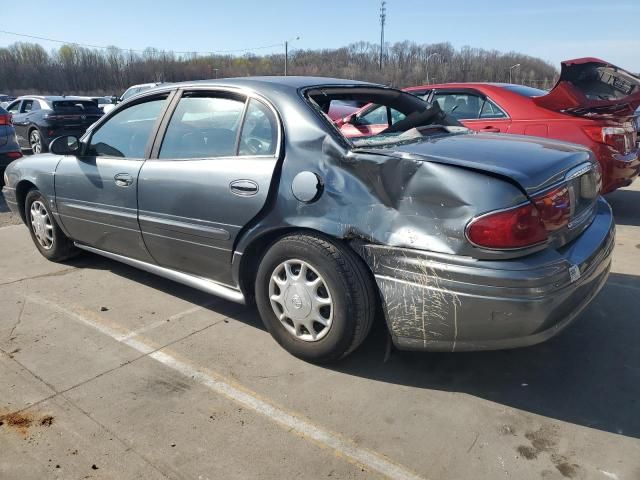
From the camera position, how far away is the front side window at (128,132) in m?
3.61

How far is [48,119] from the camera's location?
41.5ft

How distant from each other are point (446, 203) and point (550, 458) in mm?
1167

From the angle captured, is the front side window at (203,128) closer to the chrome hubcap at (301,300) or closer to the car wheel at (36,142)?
the chrome hubcap at (301,300)

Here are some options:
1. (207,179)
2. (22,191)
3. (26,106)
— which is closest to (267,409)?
(207,179)

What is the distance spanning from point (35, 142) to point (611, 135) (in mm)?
13015

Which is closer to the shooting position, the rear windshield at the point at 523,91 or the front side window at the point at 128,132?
the front side window at the point at 128,132

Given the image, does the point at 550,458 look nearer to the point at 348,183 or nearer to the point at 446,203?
the point at 446,203

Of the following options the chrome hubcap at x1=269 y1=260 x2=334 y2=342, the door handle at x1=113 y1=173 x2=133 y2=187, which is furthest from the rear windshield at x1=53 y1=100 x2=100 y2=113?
the chrome hubcap at x1=269 y1=260 x2=334 y2=342

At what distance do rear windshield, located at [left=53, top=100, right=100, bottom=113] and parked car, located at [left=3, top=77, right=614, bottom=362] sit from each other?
10.6m

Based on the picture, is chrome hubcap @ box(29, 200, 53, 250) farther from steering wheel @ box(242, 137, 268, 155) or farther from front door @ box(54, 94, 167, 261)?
steering wheel @ box(242, 137, 268, 155)

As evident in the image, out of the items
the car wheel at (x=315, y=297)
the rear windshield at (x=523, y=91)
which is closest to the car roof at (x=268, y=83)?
the car wheel at (x=315, y=297)

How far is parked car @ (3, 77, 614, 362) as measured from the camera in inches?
89.5

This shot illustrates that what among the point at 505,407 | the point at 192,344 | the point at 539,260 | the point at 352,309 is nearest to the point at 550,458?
the point at 505,407

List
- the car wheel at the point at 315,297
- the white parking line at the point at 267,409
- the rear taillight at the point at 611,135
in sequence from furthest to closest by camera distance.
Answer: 1. the rear taillight at the point at 611,135
2. the car wheel at the point at 315,297
3. the white parking line at the point at 267,409
